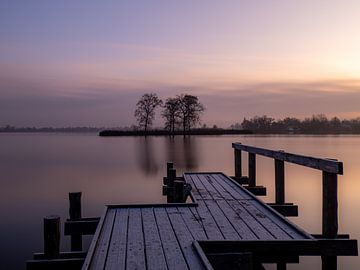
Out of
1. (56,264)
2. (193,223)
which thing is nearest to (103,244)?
(56,264)

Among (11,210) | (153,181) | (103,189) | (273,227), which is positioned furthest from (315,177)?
(273,227)

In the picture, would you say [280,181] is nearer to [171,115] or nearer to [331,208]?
[331,208]

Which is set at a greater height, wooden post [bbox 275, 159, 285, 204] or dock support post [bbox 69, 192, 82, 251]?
wooden post [bbox 275, 159, 285, 204]

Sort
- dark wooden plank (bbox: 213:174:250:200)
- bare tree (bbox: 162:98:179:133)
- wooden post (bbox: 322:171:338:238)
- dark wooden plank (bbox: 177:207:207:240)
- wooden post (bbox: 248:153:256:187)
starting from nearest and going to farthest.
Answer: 1. dark wooden plank (bbox: 177:207:207:240)
2. wooden post (bbox: 322:171:338:238)
3. dark wooden plank (bbox: 213:174:250:200)
4. wooden post (bbox: 248:153:256:187)
5. bare tree (bbox: 162:98:179:133)

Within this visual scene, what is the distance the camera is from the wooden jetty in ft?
15.5

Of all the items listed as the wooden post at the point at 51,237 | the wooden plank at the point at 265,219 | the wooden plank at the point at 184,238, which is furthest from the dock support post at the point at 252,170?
the wooden post at the point at 51,237

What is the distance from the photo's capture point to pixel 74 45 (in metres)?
38.1

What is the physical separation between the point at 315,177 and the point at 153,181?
9.50 metres

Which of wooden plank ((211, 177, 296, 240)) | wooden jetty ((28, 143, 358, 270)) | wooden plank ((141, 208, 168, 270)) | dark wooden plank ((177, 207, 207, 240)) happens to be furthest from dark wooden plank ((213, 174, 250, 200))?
wooden plank ((141, 208, 168, 270))

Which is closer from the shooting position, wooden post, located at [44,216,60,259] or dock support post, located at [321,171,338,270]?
wooden post, located at [44,216,60,259]

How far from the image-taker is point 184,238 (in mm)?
5430

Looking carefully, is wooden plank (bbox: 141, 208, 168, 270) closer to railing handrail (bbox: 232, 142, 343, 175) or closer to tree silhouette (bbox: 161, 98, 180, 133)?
railing handrail (bbox: 232, 142, 343, 175)

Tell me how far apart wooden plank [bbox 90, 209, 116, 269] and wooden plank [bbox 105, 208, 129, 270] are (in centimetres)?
6

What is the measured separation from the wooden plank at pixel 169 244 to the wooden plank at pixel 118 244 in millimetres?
498
